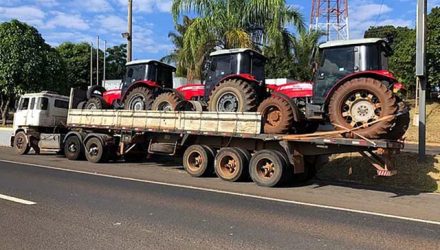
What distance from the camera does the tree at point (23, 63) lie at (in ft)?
101

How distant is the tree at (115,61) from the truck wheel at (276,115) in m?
68.0

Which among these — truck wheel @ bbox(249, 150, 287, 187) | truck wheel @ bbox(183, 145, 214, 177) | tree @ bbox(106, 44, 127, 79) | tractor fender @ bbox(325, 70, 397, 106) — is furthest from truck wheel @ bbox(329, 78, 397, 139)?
tree @ bbox(106, 44, 127, 79)

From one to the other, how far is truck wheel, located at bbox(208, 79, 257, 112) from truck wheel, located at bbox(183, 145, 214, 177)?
3.86ft

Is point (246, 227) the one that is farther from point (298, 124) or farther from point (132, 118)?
point (132, 118)

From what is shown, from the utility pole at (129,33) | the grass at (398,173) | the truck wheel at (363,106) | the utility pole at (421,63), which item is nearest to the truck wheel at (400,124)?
the truck wheel at (363,106)

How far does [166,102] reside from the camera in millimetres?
15781

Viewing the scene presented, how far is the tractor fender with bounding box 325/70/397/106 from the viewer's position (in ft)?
38.4

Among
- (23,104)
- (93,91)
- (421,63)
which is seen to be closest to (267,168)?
(421,63)

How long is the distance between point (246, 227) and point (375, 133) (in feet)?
16.5

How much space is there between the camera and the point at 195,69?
23.3 metres

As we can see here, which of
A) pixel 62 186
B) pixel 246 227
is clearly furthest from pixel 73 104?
pixel 246 227

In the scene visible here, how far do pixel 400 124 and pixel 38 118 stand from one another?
14240 millimetres

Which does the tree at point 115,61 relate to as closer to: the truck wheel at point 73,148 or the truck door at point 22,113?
the truck door at point 22,113

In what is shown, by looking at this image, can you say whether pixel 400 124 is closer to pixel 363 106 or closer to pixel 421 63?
pixel 363 106
